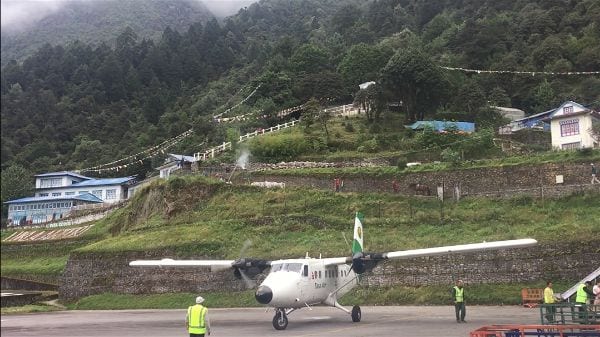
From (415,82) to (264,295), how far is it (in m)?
49.4

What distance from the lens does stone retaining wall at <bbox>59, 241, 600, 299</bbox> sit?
24.2 meters

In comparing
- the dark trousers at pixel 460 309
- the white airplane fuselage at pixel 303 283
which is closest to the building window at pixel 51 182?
the white airplane fuselage at pixel 303 283

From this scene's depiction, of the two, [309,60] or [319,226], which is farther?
[309,60]

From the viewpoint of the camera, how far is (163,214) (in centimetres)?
4291

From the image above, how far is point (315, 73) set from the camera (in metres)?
82.8

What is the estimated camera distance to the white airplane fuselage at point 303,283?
16922 mm

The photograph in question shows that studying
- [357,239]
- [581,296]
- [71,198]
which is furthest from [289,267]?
[71,198]

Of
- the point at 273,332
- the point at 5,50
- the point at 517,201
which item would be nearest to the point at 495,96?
the point at 517,201

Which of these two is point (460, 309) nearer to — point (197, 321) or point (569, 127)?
point (197, 321)

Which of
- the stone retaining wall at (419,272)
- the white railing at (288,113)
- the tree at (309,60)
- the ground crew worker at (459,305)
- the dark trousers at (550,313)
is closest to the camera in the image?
the dark trousers at (550,313)

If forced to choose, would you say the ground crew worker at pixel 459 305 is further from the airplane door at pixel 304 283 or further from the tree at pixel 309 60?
the tree at pixel 309 60

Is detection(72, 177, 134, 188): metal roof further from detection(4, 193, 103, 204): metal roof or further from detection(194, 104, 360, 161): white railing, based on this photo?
detection(194, 104, 360, 161): white railing

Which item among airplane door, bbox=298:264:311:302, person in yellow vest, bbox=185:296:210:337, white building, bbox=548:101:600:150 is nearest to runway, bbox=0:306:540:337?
airplane door, bbox=298:264:311:302

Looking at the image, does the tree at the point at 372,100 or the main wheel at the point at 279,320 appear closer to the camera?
the main wheel at the point at 279,320
